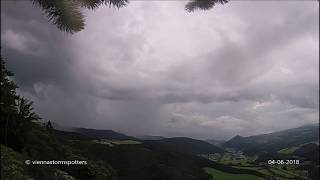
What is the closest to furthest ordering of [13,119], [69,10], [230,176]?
[69,10] < [13,119] < [230,176]

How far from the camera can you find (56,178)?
31.7 meters

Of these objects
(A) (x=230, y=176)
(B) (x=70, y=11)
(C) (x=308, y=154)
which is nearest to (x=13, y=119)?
(B) (x=70, y=11)

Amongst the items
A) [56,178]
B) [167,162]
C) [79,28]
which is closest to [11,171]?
[56,178]

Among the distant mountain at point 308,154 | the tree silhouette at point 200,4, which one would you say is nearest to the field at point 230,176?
the distant mountain at point 308,154

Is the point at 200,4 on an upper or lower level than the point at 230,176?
upper

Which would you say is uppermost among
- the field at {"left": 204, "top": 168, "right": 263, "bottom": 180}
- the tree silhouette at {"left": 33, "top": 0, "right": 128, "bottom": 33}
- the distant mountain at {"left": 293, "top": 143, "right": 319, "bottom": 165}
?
the distant mountain at {"left": 293, "top": 143, "right": 319, "bottom": 165}

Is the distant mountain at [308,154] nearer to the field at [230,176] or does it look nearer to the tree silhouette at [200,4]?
the field at [230,176]

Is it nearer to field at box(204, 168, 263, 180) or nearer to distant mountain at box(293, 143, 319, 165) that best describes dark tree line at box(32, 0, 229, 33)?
field at box(204, 168, 263, 180)

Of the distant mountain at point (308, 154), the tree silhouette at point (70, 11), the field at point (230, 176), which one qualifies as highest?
the distant mountain at point (308, 154)

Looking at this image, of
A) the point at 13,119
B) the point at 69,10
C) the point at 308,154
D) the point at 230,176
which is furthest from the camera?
the point at 308,154

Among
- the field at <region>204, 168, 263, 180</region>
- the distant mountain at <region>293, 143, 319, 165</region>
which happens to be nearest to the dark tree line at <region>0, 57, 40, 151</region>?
the field at <region>204, 168, 263, 180</region>

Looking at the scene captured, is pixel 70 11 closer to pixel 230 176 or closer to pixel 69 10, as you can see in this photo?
pixel 69 10

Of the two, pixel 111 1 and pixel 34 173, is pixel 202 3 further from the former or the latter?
pixel 34 173

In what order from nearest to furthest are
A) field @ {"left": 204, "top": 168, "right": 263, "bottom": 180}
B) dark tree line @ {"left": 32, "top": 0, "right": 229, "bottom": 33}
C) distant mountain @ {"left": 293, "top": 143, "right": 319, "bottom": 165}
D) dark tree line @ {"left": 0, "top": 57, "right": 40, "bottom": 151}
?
dark tree line @ {"left": 32, "top": 0, "right": 229, "bottom": 33}, dark tree line @ {"left": 0, "top": 57, "right": 40, "bottom": 151}, field @ {"left": 204, "top": 168, "right": 263, "bottom": 180}, distant mountain @ {"left": 293, "top": 143, "right": 319, "bottom": 165}
